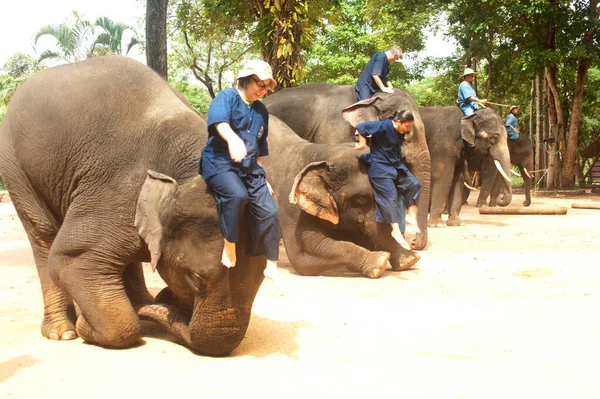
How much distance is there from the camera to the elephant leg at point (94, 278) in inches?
184

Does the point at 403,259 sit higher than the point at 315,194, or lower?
lower

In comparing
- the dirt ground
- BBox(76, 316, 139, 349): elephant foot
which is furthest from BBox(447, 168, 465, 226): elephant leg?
BBox(76, 316, 139, 349): elephant foot

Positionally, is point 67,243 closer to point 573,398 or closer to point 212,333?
point 212,333

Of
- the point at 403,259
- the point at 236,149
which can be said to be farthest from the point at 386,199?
the point at 236,149

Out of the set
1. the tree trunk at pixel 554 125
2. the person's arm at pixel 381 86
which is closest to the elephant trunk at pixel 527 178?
the tree trunk at pixel 554 125

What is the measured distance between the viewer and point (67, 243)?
4680mm

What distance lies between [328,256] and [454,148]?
6.64 metres

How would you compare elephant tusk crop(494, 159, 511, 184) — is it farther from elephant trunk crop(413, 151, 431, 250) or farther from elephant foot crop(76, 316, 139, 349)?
elephant foot crop(76, 316, 139, 349)

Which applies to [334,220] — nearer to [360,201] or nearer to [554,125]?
[360,201]

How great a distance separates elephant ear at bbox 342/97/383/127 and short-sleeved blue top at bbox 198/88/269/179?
5.01 meters

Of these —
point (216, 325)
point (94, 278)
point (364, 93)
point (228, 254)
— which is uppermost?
point (364, 93)

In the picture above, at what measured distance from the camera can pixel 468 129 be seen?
13.6 m

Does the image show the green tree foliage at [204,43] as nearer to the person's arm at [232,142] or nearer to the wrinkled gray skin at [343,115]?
the wrinkled gray skin at [343,115]

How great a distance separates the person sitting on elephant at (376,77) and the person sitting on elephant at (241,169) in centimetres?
551
